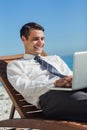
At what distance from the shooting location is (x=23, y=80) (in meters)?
3.99

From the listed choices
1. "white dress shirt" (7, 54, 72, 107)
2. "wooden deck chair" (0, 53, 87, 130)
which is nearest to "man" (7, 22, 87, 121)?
"white dress shirt" (7, 54, 72, 107)

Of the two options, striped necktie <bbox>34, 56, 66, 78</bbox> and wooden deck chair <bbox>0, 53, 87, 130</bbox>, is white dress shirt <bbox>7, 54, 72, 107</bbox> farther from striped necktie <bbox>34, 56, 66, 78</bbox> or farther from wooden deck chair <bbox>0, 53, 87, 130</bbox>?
wooden deck chair <bbox>0, 53, 87, 130</bbox>

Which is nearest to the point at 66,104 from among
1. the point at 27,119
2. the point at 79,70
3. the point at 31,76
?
the point at 79,70

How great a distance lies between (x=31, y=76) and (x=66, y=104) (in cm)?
73

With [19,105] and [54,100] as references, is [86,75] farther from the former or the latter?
[19,105]

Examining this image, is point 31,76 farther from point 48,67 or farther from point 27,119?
point 27,119

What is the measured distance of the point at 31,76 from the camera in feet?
13.8

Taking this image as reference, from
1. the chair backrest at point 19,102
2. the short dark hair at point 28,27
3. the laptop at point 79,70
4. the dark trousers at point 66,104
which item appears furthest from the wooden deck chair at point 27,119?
the short dark hair at point 28,27

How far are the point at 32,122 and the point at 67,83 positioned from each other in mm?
485

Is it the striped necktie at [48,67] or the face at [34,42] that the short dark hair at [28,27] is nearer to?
the face at [34,42]

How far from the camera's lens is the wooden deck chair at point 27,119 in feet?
11.3

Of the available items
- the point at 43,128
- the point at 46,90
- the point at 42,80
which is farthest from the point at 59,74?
the point at 43,128

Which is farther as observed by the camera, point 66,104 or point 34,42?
point 34,42

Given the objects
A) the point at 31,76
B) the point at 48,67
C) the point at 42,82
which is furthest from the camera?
the point at 48,67
